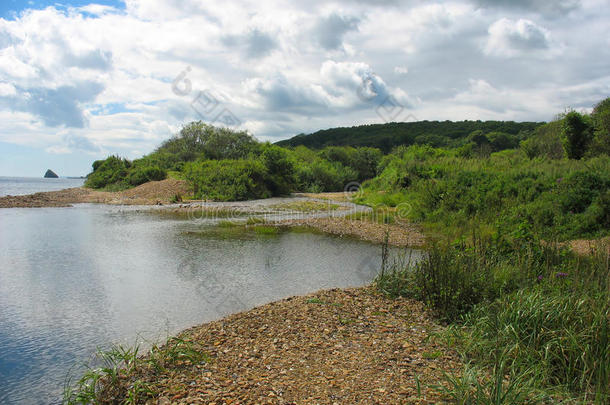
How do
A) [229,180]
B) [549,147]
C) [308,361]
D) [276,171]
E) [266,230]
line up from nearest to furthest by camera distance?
[308,361], [266,230], [549,147], [229,180], [276,171]

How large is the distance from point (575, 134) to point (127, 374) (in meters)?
28.3

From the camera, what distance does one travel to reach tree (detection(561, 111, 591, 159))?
24406 mm

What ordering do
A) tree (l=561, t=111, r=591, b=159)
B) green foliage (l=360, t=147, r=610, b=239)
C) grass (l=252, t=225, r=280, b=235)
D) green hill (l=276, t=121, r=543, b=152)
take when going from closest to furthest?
green foliage (l=360, t=147, r=610, b=239) → grass (l=252, t=225, r=280, b=235) → tree (l=561, t=111, r=591, b=159) → green hill (l=276, t=121, r=543, b=152)

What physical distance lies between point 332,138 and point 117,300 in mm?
84090

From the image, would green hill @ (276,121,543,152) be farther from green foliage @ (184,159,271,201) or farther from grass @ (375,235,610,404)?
grass @ (375,235,610,404)

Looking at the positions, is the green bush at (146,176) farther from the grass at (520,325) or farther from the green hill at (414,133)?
the grass at (520,325)

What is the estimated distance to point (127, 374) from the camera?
179 inches

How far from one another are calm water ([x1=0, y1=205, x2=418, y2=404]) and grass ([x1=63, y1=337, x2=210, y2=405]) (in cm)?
35

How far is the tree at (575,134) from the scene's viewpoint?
24.4 meters

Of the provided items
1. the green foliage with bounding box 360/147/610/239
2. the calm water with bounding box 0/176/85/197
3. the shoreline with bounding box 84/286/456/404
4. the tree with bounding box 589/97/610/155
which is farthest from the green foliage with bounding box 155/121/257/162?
the shoreline with bounding box 84/286/456/404

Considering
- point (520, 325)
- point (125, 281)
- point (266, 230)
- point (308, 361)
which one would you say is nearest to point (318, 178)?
point (266, 230)

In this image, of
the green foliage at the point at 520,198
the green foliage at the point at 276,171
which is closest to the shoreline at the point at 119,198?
the green foliage at the point at 276,171

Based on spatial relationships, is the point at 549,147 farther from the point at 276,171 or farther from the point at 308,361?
the point at 308,361

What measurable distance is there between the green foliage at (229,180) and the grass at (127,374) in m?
28.3
